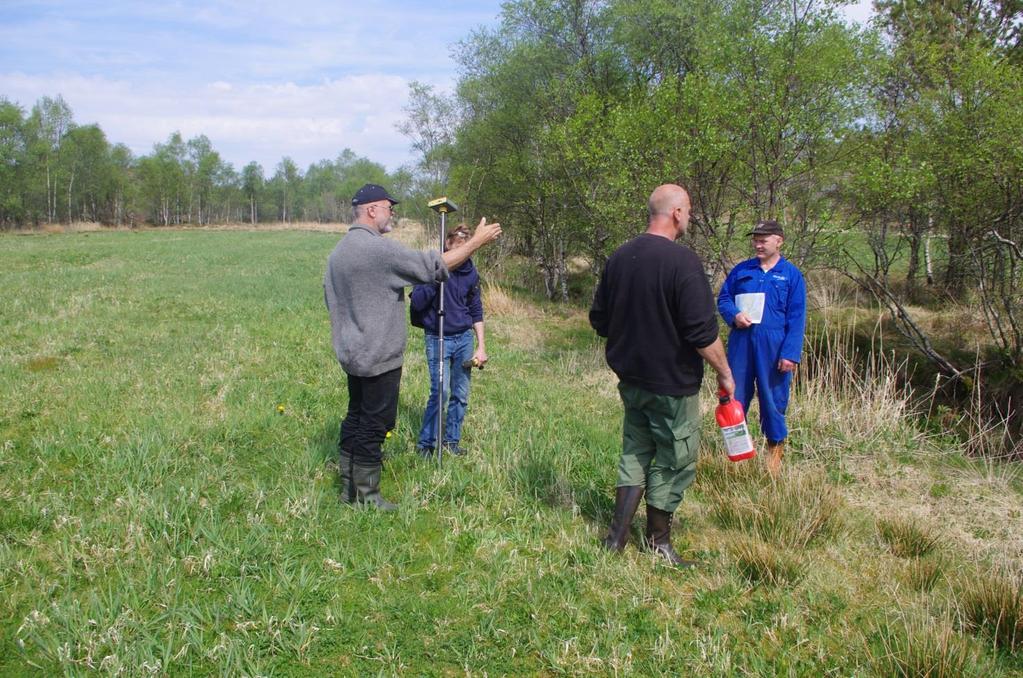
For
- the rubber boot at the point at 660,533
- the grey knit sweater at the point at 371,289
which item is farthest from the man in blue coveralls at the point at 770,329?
the grey knit sweater at the point at 371,289

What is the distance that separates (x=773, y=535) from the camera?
13.1 ft

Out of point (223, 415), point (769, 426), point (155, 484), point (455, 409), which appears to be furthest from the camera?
point (223, 415)

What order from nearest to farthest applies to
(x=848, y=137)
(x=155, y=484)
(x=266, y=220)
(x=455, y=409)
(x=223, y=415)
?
1. (x=155, y=484)
2. (x=455, y=409)
3. (x=223, y=415)
4. (x=848, y=137)
5. (x=266, y=220)

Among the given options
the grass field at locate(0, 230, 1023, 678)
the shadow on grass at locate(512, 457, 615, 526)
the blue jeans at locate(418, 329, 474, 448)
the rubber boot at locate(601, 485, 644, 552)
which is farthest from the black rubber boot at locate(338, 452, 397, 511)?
the rubber boot at locate(601, 485, 644, 552)

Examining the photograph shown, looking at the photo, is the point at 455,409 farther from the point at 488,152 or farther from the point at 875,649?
the point at 488,152

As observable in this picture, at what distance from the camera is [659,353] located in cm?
361

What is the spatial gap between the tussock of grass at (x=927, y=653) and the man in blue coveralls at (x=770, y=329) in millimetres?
2120

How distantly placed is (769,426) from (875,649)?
239 cm

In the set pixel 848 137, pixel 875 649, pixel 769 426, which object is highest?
pixel 848 137

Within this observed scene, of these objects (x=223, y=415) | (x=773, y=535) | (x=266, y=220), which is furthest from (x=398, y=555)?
(x=266, y=220)

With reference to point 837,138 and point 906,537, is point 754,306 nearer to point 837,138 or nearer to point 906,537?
point 906,537

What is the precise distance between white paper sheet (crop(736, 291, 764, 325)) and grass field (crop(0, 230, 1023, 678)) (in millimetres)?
1104

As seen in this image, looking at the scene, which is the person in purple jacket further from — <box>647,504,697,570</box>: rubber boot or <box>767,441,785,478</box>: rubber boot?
<box>767,441,785,478</box>: rubber boot

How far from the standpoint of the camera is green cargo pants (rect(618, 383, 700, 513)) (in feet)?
12.1
